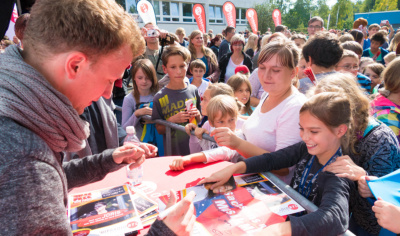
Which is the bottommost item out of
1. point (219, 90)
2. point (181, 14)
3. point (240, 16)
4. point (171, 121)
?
point (171, 121)

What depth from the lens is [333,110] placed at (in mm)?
1633

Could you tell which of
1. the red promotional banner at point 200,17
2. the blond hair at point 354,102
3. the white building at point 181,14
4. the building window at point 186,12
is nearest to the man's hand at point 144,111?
the blond hair at point 354,102

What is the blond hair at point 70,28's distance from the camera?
2.72 ft

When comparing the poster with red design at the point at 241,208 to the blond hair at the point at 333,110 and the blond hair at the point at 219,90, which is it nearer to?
the blond hair at the point at 333,110

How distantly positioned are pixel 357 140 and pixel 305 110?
1.53 feet

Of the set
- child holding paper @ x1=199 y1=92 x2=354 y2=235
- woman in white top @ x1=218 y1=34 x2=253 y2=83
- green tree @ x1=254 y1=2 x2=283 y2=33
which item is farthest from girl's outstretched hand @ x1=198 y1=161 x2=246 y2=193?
green tree @ x1=254 y1=2 x2=283 y2=33

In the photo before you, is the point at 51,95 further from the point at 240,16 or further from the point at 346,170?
the point at 240,16

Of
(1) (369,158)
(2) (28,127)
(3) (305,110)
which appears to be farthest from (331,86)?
(2) (28,127)

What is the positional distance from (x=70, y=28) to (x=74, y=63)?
0.12m

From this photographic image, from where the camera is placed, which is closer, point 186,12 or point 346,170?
point 346,170

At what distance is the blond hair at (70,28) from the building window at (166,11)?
26875 mm

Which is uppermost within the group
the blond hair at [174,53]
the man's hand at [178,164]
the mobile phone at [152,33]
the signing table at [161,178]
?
the mobile phone at [152,33]

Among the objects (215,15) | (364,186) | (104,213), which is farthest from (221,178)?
(215,15)

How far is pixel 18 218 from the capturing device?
70cm
